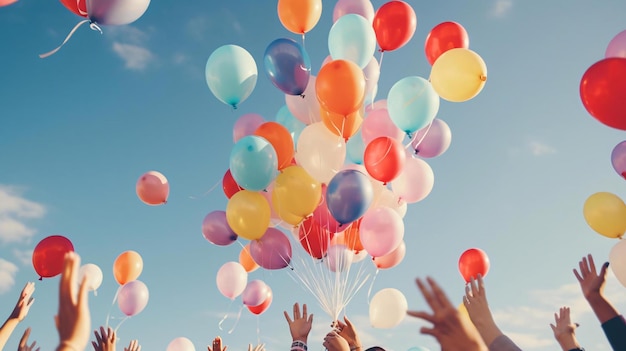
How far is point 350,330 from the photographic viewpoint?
154 inches

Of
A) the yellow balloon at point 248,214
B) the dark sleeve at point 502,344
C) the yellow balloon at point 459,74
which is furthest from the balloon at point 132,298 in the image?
the dark sleeve at point 502,344

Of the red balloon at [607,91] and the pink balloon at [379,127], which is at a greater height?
the pink balloon at [379,127]

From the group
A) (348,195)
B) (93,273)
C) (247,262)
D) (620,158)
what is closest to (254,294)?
(247,262)

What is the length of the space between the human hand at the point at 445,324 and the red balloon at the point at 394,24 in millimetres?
4404

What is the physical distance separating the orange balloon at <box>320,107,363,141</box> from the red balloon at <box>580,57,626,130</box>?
2.22m

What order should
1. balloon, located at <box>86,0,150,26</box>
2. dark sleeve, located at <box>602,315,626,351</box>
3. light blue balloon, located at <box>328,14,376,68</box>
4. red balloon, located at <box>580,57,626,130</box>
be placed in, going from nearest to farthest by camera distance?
dark sleeve, located at <box>602,315,626,351</box> → red balloon, located at <box>580,57,626,130</box> → balloon, located at <box>86,0,150,26</box> → light blue balloon, located at <box>328,14,376,68</box>

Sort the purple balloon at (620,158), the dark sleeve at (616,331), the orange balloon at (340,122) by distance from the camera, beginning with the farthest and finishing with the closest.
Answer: the orange balloon at (340,122) → the purple balloon at (620,158) → the dark sleeve at (616,331)

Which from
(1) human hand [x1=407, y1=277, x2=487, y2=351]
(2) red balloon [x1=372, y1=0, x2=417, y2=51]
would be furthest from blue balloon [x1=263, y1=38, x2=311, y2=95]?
(1) human hand [x1=407, y1=277, x2=487, y2=351]

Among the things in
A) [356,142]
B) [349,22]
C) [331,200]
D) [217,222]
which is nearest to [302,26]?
[349,22]

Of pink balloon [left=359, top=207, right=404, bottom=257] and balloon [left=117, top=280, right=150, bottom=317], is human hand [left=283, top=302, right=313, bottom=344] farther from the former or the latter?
balloon [left=117, top=280, right=150, bottom=317]

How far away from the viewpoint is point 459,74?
→ 493 cm

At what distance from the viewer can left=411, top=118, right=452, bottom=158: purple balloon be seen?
18.7 ft

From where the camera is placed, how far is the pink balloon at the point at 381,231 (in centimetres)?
509

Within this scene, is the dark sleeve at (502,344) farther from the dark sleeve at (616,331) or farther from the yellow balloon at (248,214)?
the yellow balloon at (248,214)
